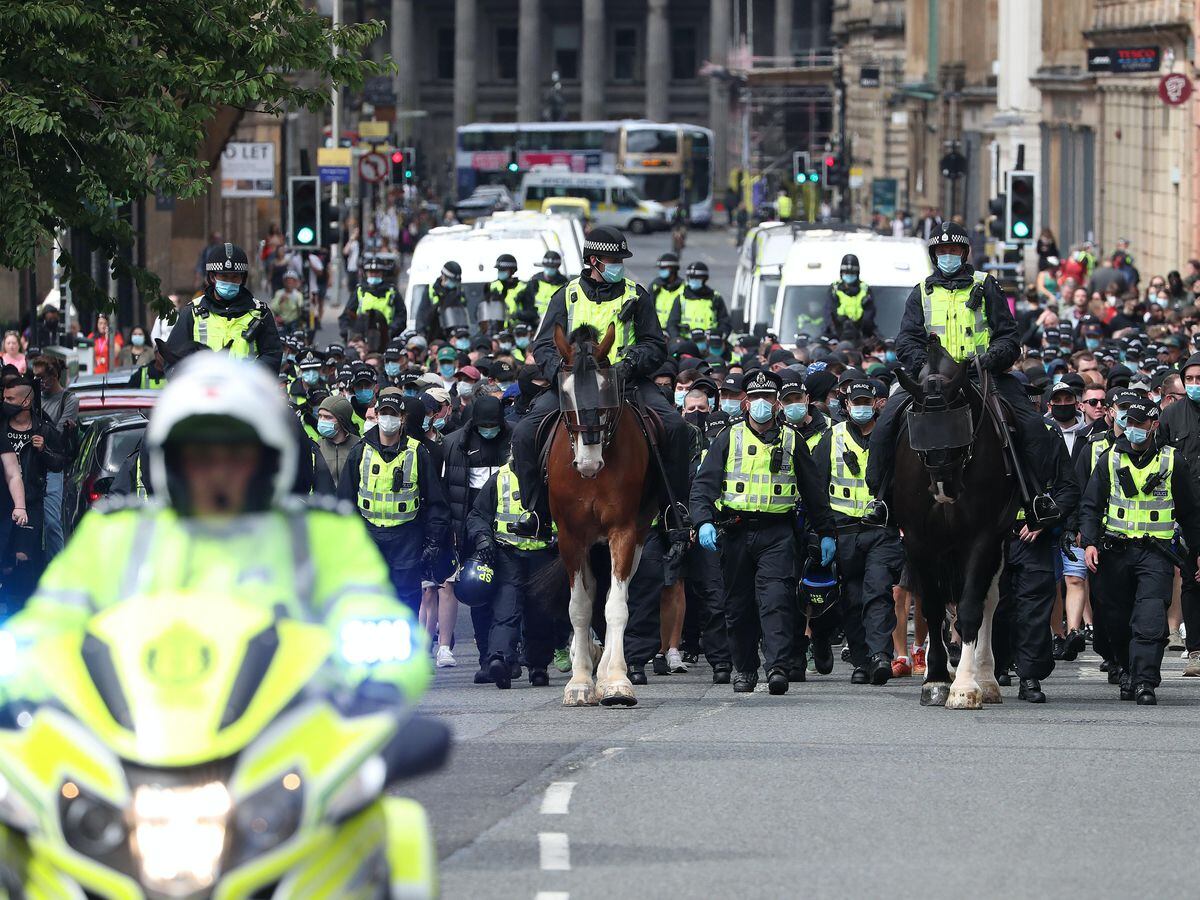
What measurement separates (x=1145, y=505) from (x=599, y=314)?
3266 millimetres

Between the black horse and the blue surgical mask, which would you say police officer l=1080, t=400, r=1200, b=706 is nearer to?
the black horse

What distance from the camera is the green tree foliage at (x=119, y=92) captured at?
19.0m

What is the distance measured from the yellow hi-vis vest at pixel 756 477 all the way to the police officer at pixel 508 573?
123 centimetres

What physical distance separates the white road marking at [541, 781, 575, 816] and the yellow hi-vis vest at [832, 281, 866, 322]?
15740 mm

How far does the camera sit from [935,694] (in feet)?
45.7

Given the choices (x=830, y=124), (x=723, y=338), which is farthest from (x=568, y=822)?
(x=830, y=124)

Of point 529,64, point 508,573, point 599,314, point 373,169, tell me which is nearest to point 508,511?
point 508,573

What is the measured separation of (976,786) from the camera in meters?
10.7

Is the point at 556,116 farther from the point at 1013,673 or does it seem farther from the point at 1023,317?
the point at 1013,673

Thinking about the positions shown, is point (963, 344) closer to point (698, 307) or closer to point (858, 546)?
point (858, 546)

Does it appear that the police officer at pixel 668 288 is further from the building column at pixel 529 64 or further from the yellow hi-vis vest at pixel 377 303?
the building column at pixel 529 64

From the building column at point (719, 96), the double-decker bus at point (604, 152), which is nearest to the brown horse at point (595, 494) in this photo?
the double-decker bus at point (604, 152)

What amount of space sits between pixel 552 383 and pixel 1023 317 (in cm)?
2021

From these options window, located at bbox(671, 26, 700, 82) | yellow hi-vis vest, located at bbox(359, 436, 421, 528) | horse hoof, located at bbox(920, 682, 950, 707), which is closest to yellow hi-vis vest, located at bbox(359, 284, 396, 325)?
yellow hi-vis vest, located at bbox(359, 436, 421, 528)
